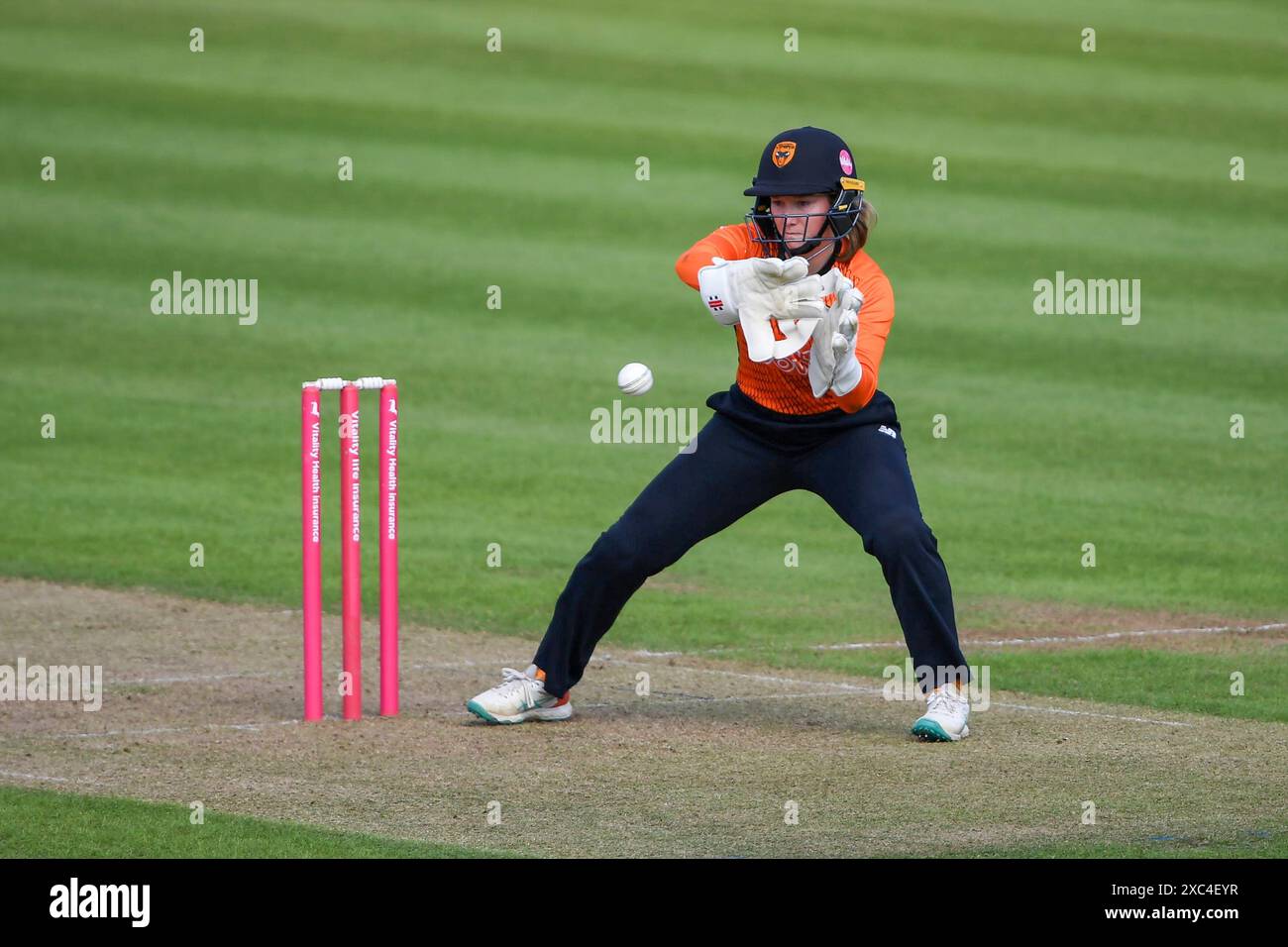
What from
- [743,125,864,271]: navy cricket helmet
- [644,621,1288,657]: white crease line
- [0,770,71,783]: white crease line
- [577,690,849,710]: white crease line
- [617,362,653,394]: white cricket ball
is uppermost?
[743,125,864,271]: navy cricket helmet

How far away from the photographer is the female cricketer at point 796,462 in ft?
24.1

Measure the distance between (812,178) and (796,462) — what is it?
3.47ft

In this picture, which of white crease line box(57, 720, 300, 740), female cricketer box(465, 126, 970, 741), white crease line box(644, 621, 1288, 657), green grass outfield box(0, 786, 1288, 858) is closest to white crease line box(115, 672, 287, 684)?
white crease line box(57, 720, 300, 740)

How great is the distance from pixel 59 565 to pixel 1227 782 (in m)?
6.47

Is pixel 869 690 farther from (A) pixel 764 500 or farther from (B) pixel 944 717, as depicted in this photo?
(A) pixel 764 500

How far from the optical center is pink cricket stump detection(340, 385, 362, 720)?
7772 mm

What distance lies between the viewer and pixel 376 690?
28.3 feet

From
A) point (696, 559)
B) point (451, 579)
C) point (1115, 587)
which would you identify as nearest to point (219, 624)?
point (451, 579)

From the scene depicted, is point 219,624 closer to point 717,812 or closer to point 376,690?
point 376,690

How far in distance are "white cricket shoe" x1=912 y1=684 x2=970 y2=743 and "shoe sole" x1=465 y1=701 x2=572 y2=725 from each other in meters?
1.37

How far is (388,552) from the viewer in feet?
26.4

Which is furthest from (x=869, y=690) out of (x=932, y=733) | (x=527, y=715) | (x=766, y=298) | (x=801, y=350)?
(x=766, y=298)

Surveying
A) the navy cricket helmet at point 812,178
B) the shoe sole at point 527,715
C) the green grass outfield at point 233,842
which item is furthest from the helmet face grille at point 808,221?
the green grass outfield at point 233,842

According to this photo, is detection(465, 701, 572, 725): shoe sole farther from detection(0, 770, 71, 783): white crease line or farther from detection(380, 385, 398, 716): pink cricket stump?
detection(0, 770, 71, 783): white crease line
